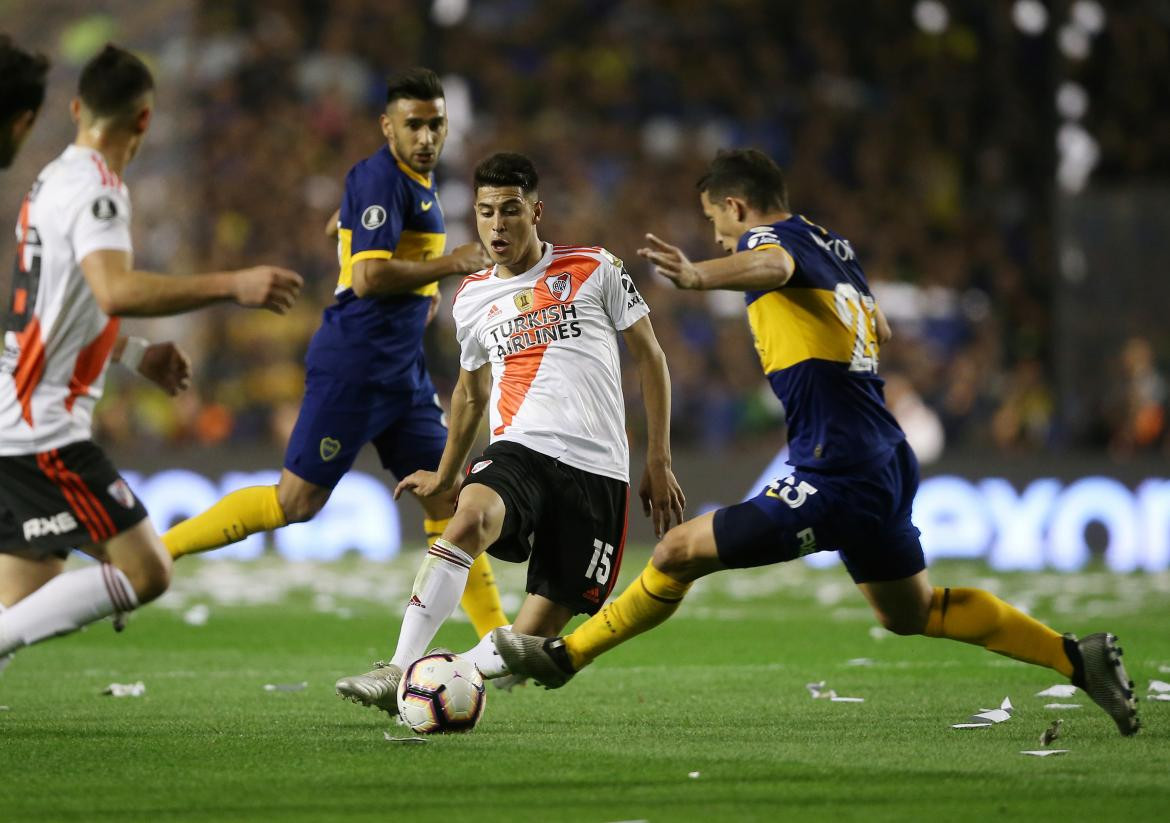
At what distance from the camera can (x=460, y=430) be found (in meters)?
6.73

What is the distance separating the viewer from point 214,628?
413 inches

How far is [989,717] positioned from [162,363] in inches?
134

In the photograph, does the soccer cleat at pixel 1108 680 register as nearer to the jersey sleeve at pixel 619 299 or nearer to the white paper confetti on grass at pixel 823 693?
the white paper confetti on grass at pixel 823 693

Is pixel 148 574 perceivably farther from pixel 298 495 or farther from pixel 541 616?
pixel 298 495

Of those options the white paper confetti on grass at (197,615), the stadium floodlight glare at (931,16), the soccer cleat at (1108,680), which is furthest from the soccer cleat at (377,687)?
the stadium floodlight glare at (931,16)

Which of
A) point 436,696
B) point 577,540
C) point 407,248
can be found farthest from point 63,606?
point 407,248

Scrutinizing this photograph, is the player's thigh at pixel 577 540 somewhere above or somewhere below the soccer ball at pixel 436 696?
above

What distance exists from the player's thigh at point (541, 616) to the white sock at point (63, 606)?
166cm

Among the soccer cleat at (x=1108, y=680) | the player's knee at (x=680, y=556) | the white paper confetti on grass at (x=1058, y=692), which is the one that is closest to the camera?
the soccer cleat at (x=1108, y=680)

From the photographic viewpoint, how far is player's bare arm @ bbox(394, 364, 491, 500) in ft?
22.0

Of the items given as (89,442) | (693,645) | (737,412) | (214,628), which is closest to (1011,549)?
(737,412)

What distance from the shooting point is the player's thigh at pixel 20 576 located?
227 inches

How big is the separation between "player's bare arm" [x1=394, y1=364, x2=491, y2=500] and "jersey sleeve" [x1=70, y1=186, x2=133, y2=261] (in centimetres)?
177

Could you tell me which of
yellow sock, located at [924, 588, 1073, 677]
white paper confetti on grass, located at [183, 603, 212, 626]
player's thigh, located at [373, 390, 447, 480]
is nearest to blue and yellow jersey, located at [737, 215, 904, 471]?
yellow sock, located at [924, 588, 1073, 677]
